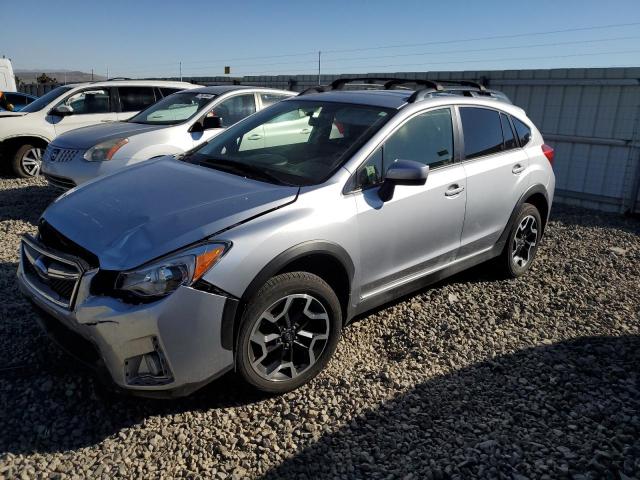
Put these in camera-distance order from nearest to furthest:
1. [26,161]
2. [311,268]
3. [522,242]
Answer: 1. [311,268]
2. [522,242]
3. [26,161]

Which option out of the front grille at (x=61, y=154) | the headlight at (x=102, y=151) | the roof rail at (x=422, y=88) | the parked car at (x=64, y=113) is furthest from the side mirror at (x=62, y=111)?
the roof rail at (x=422, y=88)

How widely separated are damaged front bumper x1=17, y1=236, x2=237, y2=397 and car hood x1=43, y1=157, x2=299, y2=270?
0.22 meters

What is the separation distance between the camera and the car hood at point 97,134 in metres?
6.34

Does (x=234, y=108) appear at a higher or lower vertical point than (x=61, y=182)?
higher

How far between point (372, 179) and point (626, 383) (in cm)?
208

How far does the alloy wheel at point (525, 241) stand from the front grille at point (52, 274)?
12.1ft

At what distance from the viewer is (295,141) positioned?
12.6 feet

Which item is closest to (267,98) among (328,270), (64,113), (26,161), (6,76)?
(64,113)

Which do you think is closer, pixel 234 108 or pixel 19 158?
pixel 234 108

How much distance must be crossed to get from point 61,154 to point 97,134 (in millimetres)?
498

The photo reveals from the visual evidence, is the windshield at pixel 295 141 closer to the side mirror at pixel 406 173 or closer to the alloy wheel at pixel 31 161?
the side mirror at pixel 406 173

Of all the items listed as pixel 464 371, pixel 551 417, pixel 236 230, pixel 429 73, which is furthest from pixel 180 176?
pixel 429 73

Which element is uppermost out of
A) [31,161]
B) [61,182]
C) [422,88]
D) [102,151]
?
[422,88]

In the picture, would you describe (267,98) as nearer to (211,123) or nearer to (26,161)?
(211,123)
